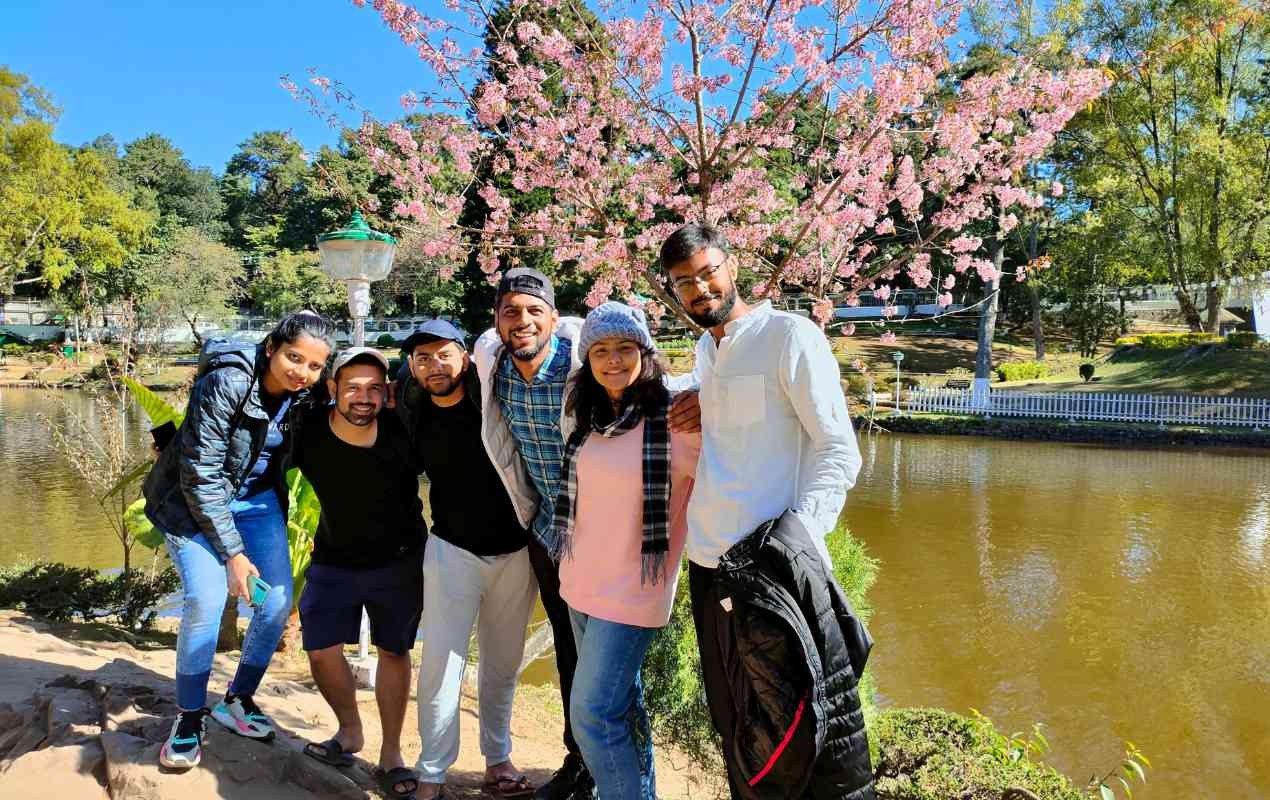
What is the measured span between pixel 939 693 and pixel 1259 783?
1721 millimetres

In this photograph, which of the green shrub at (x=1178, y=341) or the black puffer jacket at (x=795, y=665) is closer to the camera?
the black puffer jacket at (x=795, y=665)

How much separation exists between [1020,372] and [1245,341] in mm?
5682

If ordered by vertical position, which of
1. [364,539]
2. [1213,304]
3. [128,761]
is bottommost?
[128,761]

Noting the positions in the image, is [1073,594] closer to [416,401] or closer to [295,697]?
[295,697]

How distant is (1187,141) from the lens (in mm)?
21062

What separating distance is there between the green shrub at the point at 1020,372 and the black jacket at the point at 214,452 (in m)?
26.0

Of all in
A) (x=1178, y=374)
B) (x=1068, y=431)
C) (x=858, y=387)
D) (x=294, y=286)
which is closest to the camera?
(x=1068, y=431)

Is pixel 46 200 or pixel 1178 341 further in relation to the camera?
pixel 46 200

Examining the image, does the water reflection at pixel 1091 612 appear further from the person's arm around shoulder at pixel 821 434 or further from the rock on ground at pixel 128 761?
the rock on ground at pixel 128 761

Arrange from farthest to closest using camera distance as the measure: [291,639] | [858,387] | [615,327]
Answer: [858,387] → [291,639] → [615,327]

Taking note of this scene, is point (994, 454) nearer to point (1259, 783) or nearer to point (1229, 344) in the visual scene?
point (1229, 344)

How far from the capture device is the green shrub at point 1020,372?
2544 cm

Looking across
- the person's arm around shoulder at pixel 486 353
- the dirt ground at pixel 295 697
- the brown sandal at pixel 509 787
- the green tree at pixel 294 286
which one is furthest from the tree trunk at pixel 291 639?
the green tree at pixel 294 286

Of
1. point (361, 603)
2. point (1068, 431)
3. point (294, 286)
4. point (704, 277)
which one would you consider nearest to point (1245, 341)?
point (1068, 431)
